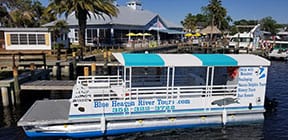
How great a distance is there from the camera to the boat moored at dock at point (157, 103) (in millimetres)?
11195

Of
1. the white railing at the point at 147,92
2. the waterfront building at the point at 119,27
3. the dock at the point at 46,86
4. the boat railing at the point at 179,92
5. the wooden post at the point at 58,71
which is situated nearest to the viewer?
the white railing at the point at 147,92

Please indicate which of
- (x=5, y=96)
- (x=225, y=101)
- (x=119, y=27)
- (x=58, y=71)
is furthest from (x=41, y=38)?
(x=225, y=101)

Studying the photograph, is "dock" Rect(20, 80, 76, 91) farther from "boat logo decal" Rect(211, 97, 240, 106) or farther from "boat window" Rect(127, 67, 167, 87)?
"boat logo decal" Rect(211, 97, 240, 106)

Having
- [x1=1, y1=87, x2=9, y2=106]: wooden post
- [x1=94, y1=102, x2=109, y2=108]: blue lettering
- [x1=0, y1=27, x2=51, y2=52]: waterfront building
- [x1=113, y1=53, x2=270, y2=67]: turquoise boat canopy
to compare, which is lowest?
[x1=1, y1=87, x2=9, y2=106]: wooden post

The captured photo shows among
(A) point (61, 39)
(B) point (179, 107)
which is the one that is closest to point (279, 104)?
(B) point (179, 107)

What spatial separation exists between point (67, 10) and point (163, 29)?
30.3 m

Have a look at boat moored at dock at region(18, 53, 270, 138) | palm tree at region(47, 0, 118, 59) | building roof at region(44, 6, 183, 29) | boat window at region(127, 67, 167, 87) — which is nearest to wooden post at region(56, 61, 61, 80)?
palm tree at region(47, 0, 118, 59)

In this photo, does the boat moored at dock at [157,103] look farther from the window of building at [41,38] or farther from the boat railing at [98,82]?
the window of building at [41,38]

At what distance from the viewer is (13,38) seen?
102ft

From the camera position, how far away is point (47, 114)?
11531 millimetres

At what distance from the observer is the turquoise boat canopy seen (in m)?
11.9

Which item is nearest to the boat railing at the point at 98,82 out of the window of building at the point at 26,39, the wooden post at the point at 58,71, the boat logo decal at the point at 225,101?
the boat logo decal at the point at 225,101

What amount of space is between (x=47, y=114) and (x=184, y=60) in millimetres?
6458

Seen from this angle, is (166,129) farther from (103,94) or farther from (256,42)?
(256,42)
